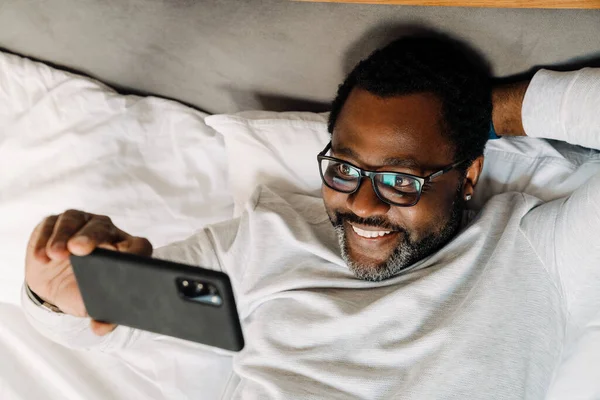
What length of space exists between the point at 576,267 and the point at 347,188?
417mm

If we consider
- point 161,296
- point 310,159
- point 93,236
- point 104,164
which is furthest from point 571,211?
point 104,164

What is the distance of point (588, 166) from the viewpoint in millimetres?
1180

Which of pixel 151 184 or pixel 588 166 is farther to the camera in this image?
pixel 151 184

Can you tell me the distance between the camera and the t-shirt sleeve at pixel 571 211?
39.6 inches

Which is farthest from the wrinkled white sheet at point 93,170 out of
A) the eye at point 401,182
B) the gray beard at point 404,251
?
the eye at point 401,182

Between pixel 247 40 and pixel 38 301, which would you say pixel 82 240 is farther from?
pixel 247 40

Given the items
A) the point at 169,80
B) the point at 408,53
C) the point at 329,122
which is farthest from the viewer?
the point at 169,80

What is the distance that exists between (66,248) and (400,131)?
598 mm

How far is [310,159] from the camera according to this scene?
139 centimetres

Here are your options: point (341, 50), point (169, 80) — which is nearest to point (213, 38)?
point (169, 80)

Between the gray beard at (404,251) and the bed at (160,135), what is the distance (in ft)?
0.57

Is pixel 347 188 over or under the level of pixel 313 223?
over

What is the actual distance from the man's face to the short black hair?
0.02 meters

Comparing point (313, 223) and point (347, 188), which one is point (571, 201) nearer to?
point (347, 188)
